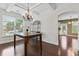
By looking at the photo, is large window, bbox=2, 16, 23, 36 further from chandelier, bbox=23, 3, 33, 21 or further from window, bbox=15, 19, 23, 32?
chandelier, bbox=23, 3, 33, 21

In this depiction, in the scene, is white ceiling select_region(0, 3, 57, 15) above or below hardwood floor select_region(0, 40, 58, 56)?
above

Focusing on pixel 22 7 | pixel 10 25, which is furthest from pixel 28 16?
pixel 10 25

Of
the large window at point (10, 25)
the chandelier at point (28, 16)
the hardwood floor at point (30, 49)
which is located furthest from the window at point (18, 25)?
the hardwood floor at point (30, 49)

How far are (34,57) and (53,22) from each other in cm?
78

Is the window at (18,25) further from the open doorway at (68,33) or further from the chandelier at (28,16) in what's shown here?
the open doorway at (68,33)

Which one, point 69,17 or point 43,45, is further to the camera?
point 43,45

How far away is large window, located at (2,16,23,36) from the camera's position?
169 centimetres

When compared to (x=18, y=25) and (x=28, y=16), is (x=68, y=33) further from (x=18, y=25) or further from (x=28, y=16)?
(x=18, y=25)

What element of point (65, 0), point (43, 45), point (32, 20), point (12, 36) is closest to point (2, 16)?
point (12, 36)

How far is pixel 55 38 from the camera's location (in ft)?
5.78

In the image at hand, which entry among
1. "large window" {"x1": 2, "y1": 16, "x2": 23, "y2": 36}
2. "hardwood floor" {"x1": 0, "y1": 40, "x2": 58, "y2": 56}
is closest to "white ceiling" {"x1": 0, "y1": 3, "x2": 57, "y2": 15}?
"large window" {"x1": 2, "y1": 16, "x2": 23, "y2": 36}

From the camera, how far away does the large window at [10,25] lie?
169 cm

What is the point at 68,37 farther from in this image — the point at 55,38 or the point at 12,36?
the point at 12,36

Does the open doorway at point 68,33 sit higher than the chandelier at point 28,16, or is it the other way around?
the chandelier at point 28,16
